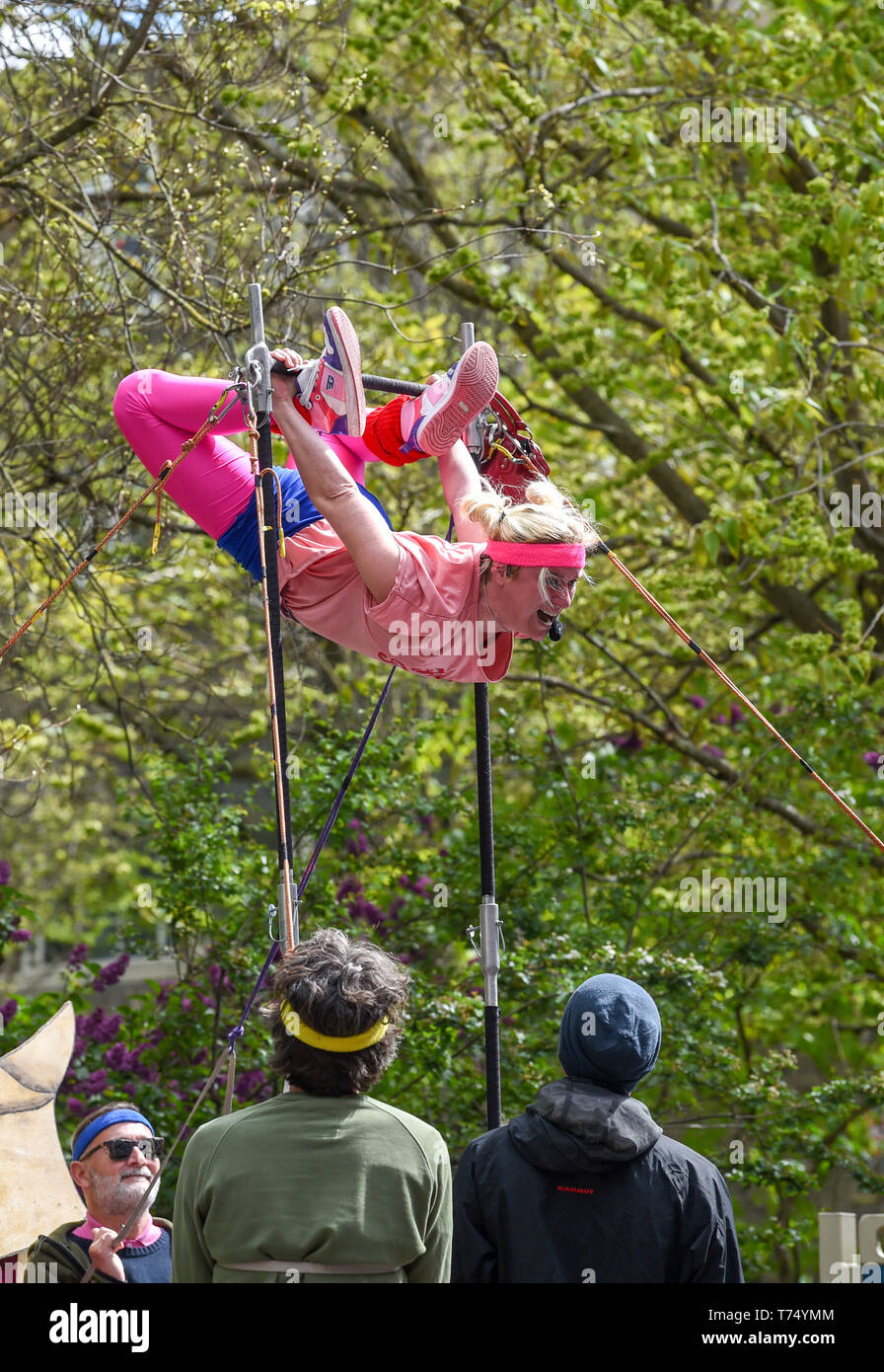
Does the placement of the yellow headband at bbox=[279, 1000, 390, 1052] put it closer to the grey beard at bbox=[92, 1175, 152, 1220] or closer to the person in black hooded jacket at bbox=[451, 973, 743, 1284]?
the person in black hooded jacket at bbox=[451, 973, 743, 1284]

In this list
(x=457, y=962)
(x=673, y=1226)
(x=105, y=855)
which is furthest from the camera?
(x=105, y=855)

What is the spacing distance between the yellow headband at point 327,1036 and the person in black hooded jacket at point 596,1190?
11.1 inches

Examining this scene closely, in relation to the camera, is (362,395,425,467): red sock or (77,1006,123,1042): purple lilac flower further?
(77,1006,123,1042): purple lilac flower

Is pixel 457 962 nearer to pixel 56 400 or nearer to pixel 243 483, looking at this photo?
pixel 56 400

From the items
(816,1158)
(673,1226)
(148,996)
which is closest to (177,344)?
(148,996)

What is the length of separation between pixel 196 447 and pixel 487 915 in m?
1.29

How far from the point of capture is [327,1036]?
7.13 ft

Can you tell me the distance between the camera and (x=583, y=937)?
5352 millimetres

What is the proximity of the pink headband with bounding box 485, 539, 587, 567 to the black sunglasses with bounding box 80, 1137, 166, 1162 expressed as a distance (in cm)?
140

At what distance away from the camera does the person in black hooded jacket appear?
2260 mm

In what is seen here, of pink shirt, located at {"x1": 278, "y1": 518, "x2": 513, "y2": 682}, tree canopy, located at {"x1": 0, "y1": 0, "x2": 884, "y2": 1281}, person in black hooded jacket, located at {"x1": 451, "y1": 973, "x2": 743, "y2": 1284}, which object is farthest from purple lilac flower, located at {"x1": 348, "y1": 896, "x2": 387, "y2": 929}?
person in black hooded jacket, located at {"x1": 451, "y1": 973, "x2": 743, "y2": 1284}

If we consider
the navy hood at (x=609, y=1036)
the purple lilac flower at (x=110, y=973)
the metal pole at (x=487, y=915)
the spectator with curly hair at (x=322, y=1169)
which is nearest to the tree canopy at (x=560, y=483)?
the purple lilac flower at (x=110, y=973)

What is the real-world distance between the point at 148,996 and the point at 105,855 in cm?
732

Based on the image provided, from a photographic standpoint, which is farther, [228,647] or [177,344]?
[228,647]
